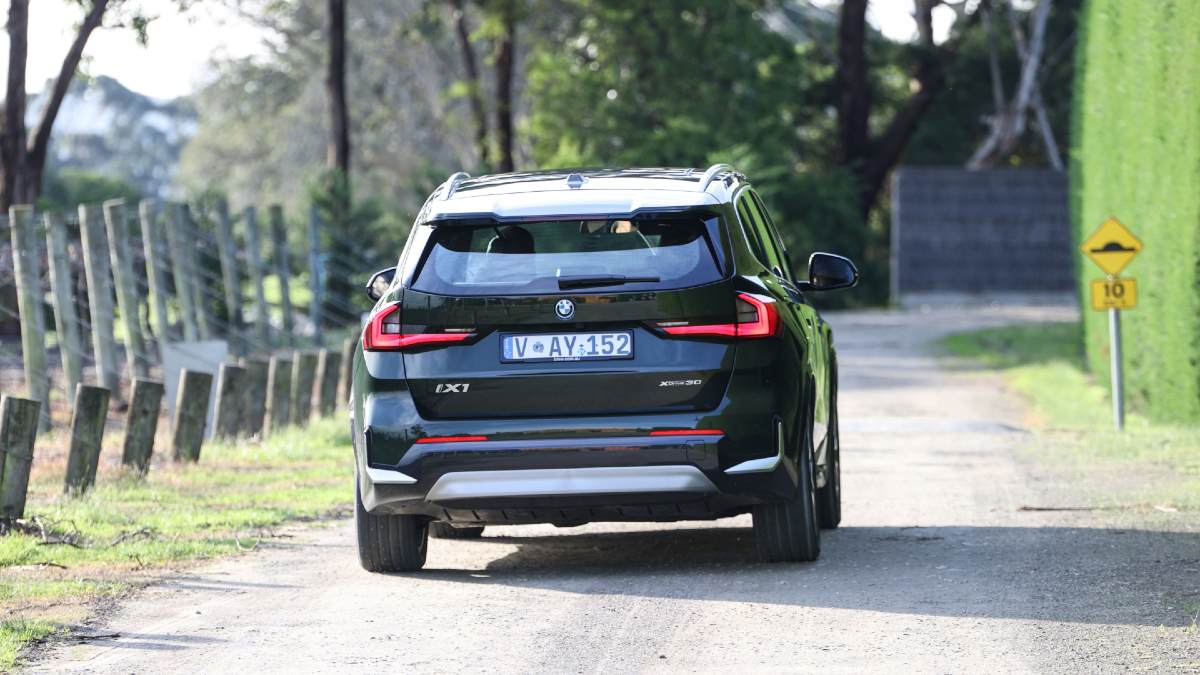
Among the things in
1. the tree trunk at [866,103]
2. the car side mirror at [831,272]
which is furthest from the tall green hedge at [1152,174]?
the tree trunk at [866,103]

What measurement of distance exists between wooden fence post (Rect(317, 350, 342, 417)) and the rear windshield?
442 inches

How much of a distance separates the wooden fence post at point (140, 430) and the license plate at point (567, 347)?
5805mm

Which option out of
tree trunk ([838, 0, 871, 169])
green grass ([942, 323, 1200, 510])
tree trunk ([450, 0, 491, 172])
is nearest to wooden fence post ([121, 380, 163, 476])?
green grass ([942, 323, 1200, 510])

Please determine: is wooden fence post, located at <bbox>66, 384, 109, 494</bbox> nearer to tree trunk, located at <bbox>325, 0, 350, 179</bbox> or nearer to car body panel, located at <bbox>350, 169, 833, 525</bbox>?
car body panel, located at <bbox>350, 169, 833, 525</bbox>

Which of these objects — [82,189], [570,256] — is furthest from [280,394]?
[82,189]

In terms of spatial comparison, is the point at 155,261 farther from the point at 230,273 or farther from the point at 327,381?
the point at 230,273

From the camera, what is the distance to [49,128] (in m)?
24.4

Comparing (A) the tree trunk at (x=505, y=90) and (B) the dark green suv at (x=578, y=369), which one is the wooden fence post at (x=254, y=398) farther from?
(A) the tree trunk at (x=505, y=90)

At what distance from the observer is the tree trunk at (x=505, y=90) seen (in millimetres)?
47406

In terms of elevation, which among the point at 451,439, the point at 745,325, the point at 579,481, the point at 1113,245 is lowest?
the point at 1113,245

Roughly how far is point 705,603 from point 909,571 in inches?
50.4

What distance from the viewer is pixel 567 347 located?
868cm

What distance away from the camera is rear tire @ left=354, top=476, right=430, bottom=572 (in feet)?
30.9

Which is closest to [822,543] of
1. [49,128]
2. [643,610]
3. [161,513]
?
[643,610]
